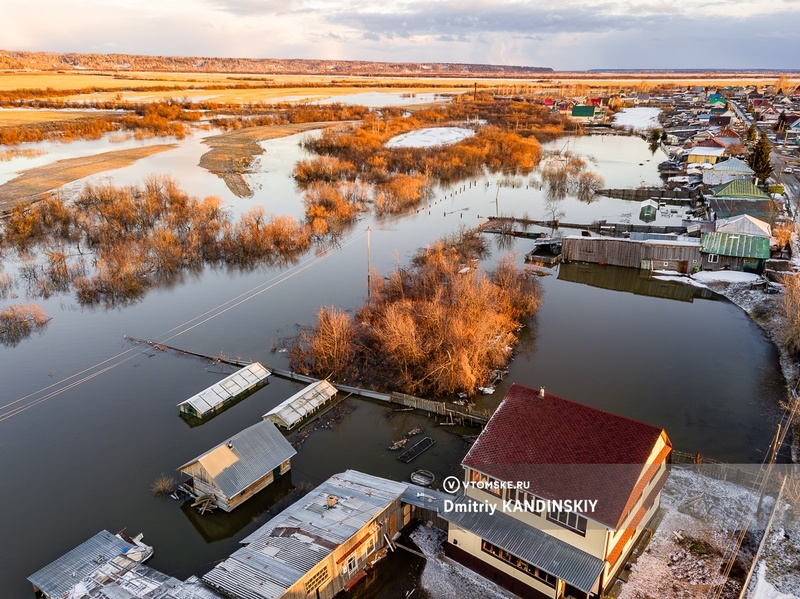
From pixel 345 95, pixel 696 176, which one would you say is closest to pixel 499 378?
pixel 696 176

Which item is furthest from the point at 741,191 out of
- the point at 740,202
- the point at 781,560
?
the point at 781,560

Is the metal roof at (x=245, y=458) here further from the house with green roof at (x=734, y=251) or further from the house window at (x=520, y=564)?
the house with green roof at (x=734, y=251)

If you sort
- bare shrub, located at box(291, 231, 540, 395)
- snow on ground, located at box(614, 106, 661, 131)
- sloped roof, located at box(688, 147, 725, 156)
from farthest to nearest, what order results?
snow on ground, located at box(614, 106, 661, 131) → sloped roof, located at box(688, 147, 725, 156) → bare shrub, located at box(291, 231, 540, 395)

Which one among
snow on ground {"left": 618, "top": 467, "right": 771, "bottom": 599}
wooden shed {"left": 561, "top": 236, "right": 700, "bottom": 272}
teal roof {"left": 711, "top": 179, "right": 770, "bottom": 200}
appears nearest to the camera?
snow on ground {"left": 618, "top": 467, "right": 771, "bottom": 599}

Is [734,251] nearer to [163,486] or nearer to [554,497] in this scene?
[554,497]

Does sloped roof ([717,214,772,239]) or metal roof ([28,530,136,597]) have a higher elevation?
sloped roof ([717,214,772,239])

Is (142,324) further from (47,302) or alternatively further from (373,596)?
(373,596)

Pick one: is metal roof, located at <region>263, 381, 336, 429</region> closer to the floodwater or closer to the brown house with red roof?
the floodwater

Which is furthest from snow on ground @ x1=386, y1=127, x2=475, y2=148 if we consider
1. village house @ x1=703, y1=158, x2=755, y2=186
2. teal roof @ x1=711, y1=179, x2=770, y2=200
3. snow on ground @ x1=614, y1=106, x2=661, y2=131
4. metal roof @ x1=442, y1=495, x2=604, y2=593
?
metal roof @ x1=442, y1=495, x2=604, y2=593

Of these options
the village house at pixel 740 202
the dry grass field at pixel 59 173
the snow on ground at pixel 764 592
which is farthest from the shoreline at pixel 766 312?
the dry grass field at pixel 59 173
